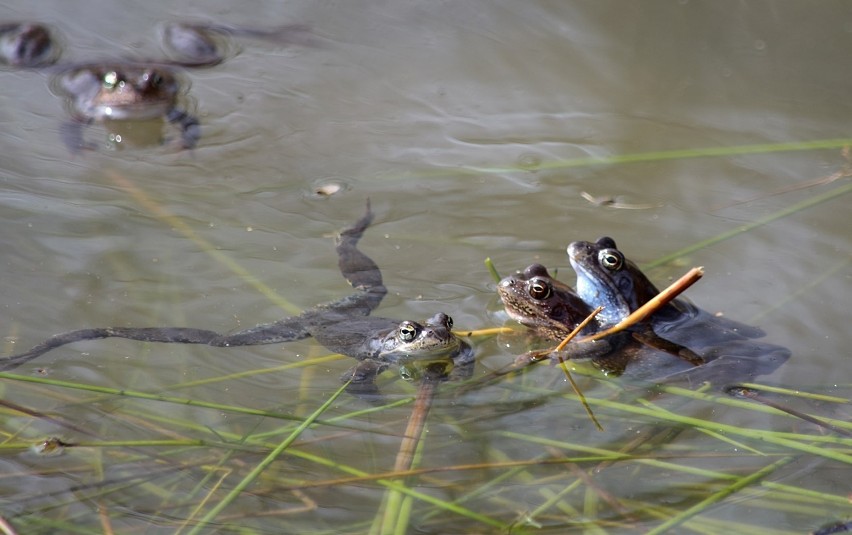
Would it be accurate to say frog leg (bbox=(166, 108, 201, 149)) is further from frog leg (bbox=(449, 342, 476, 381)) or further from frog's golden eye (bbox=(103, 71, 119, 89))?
frog leg (bbox=(449, 342, 476, 381))

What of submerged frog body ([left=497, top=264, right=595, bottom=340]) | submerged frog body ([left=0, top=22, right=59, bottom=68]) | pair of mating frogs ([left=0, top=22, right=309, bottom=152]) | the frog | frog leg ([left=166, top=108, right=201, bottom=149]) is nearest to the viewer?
the frog

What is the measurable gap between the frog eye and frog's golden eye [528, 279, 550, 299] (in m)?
0.35

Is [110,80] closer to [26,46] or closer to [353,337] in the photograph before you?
[26,46]

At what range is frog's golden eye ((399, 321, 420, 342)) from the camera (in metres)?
4.52

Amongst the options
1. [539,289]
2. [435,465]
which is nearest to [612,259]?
[539,289]

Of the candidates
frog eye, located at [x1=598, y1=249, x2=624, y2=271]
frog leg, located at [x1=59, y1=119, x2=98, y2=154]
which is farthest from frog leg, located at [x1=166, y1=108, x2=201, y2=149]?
frog eye, located at [x1=598, y1=249, x2=624, y2=271]

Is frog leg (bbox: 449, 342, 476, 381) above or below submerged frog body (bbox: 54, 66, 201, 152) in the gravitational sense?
above

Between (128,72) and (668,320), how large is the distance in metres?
4.99

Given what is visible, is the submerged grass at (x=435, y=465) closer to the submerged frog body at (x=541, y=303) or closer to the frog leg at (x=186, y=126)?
the submerged frog body at (x=541, y=303)

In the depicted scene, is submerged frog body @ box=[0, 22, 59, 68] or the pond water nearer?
the pond water

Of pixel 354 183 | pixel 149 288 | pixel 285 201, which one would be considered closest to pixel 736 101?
pixel 354 183

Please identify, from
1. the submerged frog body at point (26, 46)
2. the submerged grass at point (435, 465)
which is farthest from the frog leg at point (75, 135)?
the submerged grass at point (435, 465)

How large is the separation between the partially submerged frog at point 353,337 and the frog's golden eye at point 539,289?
0.48m

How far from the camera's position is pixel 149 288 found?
5086 millimetres
